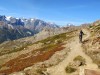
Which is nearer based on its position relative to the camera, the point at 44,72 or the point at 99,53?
the point at 44,72

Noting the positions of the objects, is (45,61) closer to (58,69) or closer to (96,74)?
(58,69)

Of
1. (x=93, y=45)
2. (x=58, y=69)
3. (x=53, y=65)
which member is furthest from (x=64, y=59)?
(x=93, y=45)

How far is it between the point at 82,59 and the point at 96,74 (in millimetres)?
25711

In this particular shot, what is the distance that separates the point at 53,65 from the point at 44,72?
7433 mm

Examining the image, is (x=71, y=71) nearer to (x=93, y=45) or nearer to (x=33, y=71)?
(x=33, y=71)

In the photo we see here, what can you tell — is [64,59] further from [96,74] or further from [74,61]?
[96,74]

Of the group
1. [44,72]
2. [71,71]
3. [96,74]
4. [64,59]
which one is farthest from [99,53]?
[96,74]

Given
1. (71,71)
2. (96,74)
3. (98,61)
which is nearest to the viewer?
(96,74)

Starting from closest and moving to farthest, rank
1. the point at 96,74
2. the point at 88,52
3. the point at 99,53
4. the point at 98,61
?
the point at 96,74 → the point at 98,61 → the point at 99,53 → the point at 88,52

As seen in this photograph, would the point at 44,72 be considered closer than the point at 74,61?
Yes

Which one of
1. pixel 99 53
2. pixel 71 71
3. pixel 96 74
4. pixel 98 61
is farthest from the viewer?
pixel 99 53

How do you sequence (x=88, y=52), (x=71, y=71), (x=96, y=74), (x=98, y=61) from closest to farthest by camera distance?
(x=96, y=74) < (x=71, y=71) < (x=98, y=61) < (x=88, y=52)

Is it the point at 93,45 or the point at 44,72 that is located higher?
the point at 93,45

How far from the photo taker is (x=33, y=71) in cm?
6244
